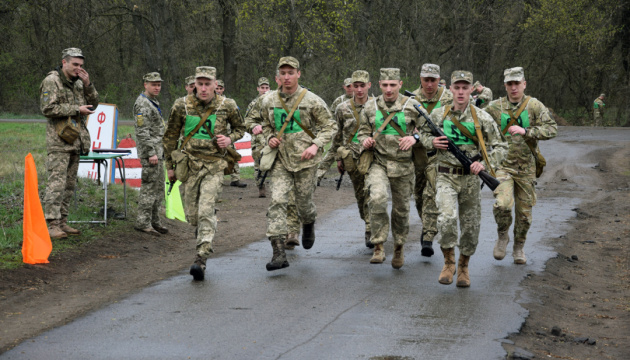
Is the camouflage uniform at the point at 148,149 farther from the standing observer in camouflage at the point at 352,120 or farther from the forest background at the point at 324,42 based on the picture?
the forest background at the point at 324,42

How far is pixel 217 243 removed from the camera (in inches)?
421

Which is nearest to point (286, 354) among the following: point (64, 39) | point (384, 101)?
point (384, 101)

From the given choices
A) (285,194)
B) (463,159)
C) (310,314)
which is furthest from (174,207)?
(310,314)

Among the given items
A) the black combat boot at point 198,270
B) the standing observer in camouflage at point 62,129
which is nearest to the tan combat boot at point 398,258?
the black combat boot at point 198,270

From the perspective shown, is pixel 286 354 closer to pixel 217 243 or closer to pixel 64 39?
pixel 217 243

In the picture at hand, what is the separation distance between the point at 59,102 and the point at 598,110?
35003mm

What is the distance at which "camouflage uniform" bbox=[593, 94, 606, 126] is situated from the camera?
3909cm

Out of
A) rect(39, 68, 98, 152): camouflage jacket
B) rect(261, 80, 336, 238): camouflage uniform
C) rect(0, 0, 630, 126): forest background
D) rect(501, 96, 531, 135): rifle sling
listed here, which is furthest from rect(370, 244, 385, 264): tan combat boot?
rect(0, 0, 630, 126): forest background

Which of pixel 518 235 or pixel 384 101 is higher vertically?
pixel 384 101

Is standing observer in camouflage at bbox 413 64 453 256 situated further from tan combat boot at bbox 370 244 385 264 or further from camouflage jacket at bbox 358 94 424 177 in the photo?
tan combat boot at bbox 370 244 385 264

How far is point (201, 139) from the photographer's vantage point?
8.44 metres

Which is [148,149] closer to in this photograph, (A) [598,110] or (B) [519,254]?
(B) [519,254]

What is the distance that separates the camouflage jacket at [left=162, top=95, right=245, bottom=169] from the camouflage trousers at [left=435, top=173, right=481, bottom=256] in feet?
8.30

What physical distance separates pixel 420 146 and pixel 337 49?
27.0 meters
